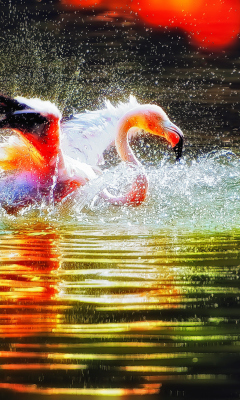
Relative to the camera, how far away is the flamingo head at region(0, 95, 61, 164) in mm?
4348

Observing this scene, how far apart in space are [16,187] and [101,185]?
604mm

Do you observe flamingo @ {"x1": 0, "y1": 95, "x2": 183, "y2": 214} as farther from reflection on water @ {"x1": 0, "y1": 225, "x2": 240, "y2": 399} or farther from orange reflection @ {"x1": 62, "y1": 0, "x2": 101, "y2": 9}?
orange reflection @ {"x1": 62, "y1": 0, "x2": 101, "y2": 9}

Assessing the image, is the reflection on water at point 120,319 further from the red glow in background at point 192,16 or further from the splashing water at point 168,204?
the red glow in background at point 192,16

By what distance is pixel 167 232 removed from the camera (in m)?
4.13

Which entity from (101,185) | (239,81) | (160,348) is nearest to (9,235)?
(101,185)

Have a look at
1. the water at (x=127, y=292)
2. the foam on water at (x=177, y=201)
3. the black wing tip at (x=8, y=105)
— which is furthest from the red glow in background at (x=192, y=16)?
the black wing tip at (x=8, y=105)

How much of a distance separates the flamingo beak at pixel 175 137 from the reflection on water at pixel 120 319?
1.53m

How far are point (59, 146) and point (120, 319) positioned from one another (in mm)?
2541

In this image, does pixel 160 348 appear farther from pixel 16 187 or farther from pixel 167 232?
pixel 16 187

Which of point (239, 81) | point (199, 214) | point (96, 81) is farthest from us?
point (239, 81)

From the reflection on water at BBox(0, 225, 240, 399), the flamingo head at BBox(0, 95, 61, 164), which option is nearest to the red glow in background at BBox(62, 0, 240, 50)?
the flamingo head at BBox(0, 95, 61, 164)

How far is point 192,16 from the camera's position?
1575 centimetres

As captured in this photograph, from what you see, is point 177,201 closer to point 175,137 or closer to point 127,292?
point 175,137

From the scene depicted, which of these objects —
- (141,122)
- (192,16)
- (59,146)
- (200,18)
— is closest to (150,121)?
(141,122)
